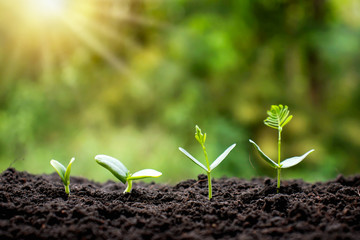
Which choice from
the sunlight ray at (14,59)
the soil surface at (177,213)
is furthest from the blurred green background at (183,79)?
the soil surface at (177,213)

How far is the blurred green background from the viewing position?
3789 mm

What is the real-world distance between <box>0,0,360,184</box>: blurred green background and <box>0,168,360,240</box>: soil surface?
231cm

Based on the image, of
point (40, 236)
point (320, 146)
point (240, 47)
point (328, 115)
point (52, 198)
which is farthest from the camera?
point (240, 47)

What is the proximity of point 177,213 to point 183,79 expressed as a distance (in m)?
3.29

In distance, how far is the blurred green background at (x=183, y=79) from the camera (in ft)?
12.4

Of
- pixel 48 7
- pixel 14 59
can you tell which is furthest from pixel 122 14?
pixel 14 59

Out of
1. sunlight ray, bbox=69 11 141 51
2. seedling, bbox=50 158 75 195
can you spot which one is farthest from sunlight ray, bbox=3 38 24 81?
seedling, bbox=50 158 75 195

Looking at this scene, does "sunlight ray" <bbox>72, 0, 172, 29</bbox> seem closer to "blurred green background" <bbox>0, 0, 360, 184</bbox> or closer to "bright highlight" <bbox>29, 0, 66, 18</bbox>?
"blurred green background" <bbox>0, 0, 360, 184</bbox>

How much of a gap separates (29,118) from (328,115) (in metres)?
3.33

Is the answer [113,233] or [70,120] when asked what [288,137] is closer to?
[70,120]

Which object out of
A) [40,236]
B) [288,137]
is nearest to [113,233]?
[40,236]

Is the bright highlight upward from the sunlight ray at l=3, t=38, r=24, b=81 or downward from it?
upward

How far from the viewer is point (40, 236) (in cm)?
86

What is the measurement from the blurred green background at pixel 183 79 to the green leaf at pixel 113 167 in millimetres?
2340
